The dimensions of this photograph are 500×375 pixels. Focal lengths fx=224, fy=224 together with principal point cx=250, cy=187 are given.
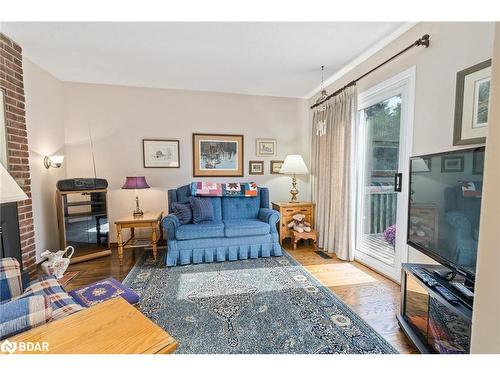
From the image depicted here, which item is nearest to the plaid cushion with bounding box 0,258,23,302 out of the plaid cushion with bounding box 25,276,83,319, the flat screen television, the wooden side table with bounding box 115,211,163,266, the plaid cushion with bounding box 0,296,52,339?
the plaid cushion with bounding box 25,276,83,319

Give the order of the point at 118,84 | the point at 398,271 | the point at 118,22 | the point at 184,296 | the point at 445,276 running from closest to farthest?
the point at 445,276
the point at 118,22
the point at 184,296
the point at 398,271
the point at 118,84

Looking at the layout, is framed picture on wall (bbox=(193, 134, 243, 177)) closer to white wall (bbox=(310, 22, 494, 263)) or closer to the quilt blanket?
the quilt blanket

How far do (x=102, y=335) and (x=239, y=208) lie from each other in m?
2.65

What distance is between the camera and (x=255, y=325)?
164 centimetres

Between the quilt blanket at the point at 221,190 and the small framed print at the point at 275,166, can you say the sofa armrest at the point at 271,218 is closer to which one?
the quilt blanket at the point at 221,190

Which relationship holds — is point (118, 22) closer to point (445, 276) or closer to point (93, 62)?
point (93, 62)

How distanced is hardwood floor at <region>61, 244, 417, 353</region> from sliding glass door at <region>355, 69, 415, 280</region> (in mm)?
259

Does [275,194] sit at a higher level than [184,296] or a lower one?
higher

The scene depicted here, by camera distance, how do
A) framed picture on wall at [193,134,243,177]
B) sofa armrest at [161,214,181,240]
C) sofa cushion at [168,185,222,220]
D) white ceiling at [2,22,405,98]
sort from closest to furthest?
white ceiling at [2,22,405,98] < sofa armrest at [161,214,181,240] < sofa cushion at [168,185,222,220] < framed picture on wall at [193,134,243,177]

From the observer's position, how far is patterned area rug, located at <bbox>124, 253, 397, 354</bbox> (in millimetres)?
1455

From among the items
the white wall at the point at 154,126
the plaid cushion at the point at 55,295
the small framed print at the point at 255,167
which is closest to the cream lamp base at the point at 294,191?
the white wall at the point at 154,126

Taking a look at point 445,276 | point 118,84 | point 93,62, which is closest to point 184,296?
point 445,276

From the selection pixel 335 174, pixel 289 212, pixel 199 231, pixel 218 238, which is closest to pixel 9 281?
pixel 199 231
